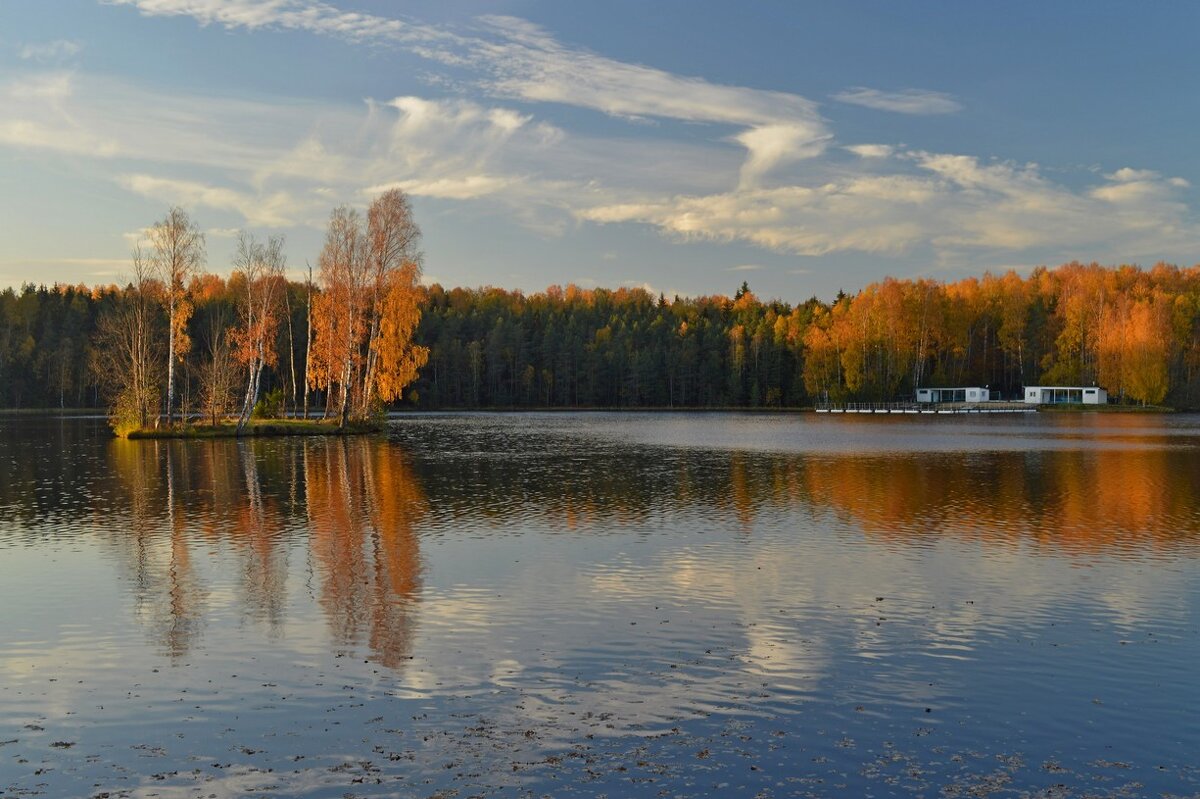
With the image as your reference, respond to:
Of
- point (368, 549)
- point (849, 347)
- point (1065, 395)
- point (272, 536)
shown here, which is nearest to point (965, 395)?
point (1065, 395)

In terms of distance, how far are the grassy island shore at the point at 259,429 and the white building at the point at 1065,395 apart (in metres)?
100

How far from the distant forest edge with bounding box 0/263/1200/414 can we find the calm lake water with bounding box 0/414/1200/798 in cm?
10049

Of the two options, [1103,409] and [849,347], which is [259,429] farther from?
[1103,409]

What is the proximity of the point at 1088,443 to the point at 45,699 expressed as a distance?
207 feet

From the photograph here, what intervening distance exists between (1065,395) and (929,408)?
2182cm

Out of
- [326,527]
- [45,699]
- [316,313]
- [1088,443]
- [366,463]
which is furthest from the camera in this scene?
[316,313]

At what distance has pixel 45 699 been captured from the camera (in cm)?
1149

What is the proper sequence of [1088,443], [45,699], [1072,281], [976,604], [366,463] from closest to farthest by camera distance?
[45,699], [976,604], [366,463], [1088,443], [1072,281]

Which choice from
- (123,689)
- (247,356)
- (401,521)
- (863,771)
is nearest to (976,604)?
(863,771)

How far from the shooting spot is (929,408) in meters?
133

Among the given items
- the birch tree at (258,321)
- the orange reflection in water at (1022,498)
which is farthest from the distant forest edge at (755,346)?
the orange reflection in water at (1022,498)

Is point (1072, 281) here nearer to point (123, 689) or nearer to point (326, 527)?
point (326, 527)

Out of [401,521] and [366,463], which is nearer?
[401,521]

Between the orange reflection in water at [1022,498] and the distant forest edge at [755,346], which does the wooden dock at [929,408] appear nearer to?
the distant forest edge at [755,346]
